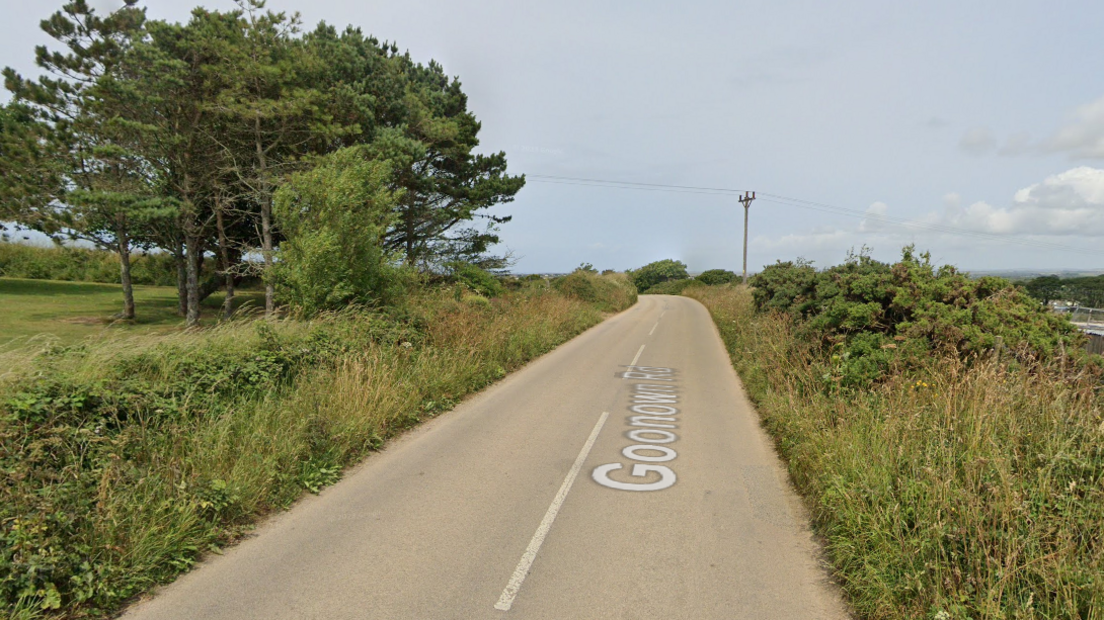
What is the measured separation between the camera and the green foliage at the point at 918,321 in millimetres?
6902

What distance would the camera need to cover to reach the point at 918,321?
7445mm

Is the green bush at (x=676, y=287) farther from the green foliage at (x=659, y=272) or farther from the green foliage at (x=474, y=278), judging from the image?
the green foliage at (x=474, y=278)

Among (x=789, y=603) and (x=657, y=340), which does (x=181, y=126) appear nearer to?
(x=657, y=340)

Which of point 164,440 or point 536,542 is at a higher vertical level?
point 164,440

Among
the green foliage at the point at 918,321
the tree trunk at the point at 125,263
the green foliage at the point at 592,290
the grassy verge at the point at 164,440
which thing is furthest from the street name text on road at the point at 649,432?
the tree trunk at the point at 125,263

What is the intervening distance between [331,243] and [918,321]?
10238 mm

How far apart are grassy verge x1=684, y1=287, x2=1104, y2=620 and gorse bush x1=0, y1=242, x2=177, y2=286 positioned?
44.2m

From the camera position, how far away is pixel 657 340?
65.0 feet

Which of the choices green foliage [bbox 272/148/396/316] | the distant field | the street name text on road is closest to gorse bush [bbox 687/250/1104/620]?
the street name text on road

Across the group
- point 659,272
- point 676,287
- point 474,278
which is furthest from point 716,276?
point 474,278

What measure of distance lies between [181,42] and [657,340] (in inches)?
808

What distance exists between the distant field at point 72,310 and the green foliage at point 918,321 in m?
14.0

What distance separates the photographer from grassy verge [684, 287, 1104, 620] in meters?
3.18

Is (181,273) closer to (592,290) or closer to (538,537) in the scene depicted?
(592,290)
